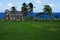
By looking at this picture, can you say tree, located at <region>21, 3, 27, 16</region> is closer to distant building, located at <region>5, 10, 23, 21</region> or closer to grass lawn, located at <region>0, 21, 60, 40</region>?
distant building, located at <region>5, 10, 23, 21</region>

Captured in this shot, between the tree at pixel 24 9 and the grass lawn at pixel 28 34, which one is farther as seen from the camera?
the tree at pixel 24 9

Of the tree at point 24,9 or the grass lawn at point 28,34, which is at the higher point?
the tree at point 24,9

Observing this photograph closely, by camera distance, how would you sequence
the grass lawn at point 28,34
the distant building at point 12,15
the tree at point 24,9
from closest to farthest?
the grass lawn at point 28,34 < the distant building at point 12,15 < the tree at point 24,9

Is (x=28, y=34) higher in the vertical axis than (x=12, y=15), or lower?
lower

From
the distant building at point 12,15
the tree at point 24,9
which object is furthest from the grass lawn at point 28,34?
the tree at point 24,9

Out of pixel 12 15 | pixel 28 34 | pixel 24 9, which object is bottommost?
pixel 28 34

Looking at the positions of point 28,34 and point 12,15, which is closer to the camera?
point 28,34

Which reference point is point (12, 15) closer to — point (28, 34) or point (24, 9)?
point (24, 9)

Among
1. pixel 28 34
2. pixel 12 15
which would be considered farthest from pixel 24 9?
pixel 28 34

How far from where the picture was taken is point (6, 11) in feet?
282

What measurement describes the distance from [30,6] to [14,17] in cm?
1099

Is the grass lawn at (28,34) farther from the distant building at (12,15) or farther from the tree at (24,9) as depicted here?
the tree at (24,9)

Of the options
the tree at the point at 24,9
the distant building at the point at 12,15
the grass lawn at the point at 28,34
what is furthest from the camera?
the tree at the point at 24,9

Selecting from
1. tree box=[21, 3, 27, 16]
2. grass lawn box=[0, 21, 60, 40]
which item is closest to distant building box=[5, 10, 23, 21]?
tree box=[21, 3, 27, 16]
